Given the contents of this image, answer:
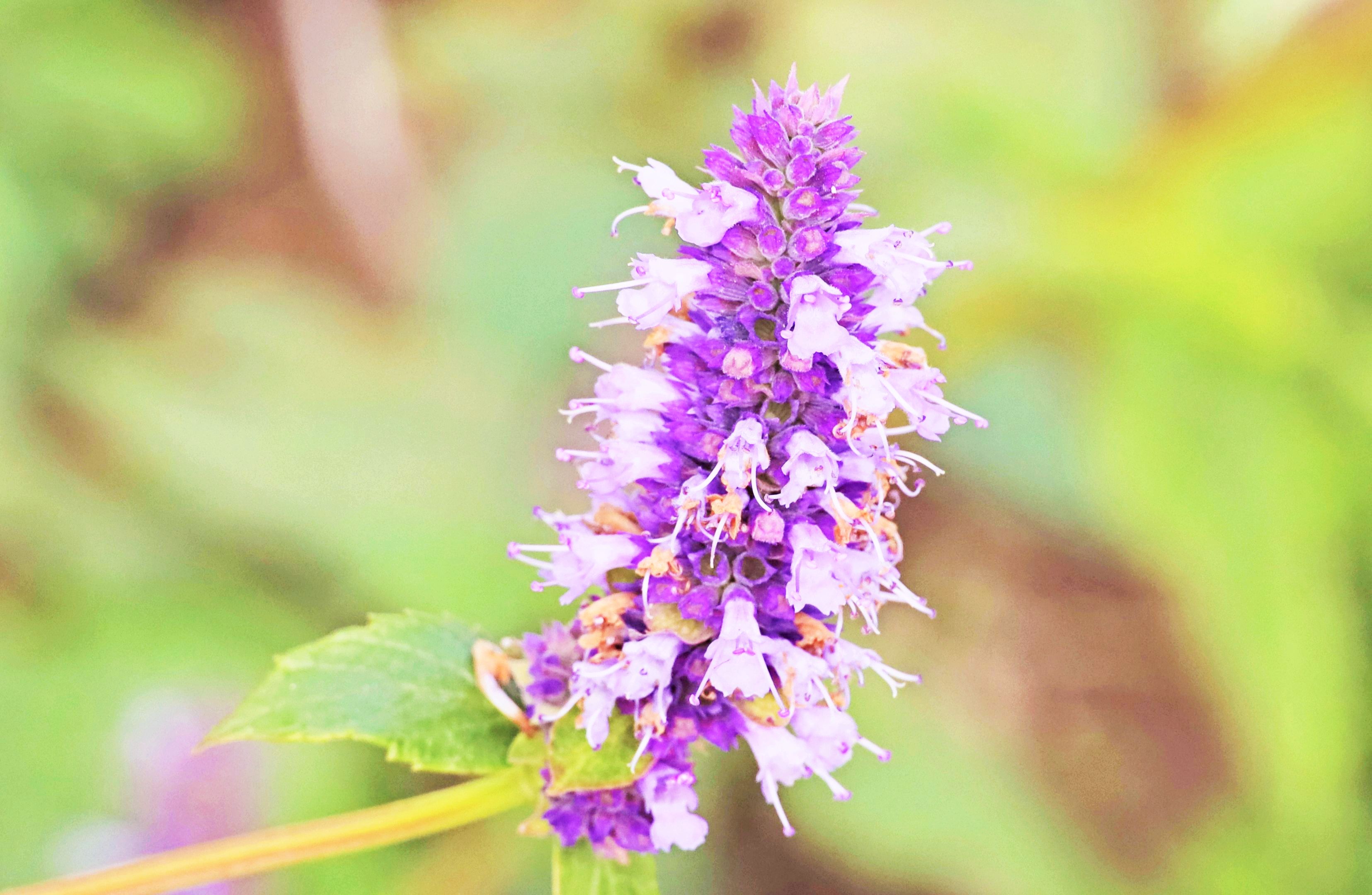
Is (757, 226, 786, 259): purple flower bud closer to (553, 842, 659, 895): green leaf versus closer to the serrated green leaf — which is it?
the serrated green leaf

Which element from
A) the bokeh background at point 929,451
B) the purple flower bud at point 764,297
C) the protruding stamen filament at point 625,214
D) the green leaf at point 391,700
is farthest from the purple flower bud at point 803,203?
the bokeh background at point 929,451

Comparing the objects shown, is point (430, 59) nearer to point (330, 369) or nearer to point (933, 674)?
point (330, 369)

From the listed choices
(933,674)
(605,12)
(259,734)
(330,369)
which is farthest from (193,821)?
(605,12)

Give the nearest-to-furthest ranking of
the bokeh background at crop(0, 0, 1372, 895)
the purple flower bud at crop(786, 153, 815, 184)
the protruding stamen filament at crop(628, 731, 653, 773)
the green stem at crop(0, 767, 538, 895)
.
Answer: the purple flower bud at crop(786, 153, 815, 184), the protruding stamen filament at crop(628, 731, 653, 773), the green stem at crop(0, 767, 538, 895), the bokeh background at crop(0, 0, 1372, 895)

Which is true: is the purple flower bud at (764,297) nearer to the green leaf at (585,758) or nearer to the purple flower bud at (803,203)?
the purple flower bud at (803,203)

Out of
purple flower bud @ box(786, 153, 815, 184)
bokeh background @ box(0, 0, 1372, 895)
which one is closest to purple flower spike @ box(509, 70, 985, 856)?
purple flower bud @ box(786, 153, 815, 184)

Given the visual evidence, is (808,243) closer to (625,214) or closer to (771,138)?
(771,138)
